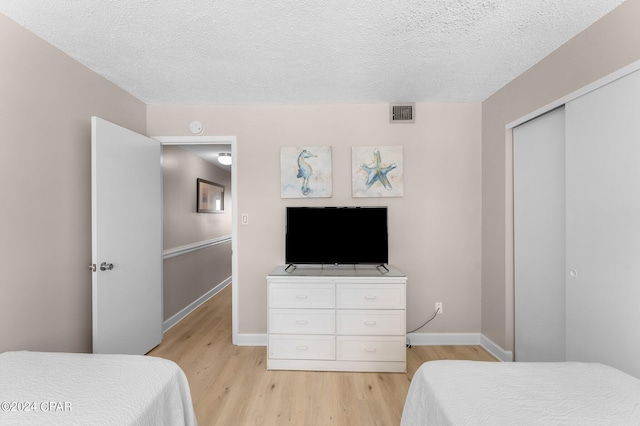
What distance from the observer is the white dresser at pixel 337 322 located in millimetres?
2396

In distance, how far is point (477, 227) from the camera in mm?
2893

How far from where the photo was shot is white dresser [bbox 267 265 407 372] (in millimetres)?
2396

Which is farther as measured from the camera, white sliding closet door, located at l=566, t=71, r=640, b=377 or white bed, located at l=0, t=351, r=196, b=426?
white sliding closet door, located at l=566, t=71, r=640, b=377

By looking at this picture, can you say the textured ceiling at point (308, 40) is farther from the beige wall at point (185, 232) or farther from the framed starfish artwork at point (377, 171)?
the beige wall at point (185, 232)

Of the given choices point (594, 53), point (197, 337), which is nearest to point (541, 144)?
point (594, 53)

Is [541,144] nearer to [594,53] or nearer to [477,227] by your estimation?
[594,53]

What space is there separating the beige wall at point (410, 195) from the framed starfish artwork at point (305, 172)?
0.08 m

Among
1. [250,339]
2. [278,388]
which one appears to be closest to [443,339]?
[278,388]

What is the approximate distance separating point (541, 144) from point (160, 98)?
3390 mm

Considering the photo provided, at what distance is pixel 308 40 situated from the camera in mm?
1845

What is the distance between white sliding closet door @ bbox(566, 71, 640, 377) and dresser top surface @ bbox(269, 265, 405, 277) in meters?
1.17

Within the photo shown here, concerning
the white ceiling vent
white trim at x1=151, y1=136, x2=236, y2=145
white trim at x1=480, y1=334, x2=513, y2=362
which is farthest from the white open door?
white trim at x1=480, y1=334, x2=513, y2=362

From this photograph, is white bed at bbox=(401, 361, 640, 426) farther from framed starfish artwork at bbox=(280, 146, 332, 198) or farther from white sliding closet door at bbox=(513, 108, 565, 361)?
framed starfish artwork at bbox=(280, 146, 332, 198)

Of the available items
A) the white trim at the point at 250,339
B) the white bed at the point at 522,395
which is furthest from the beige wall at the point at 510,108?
the white trim at the point at 250,339
